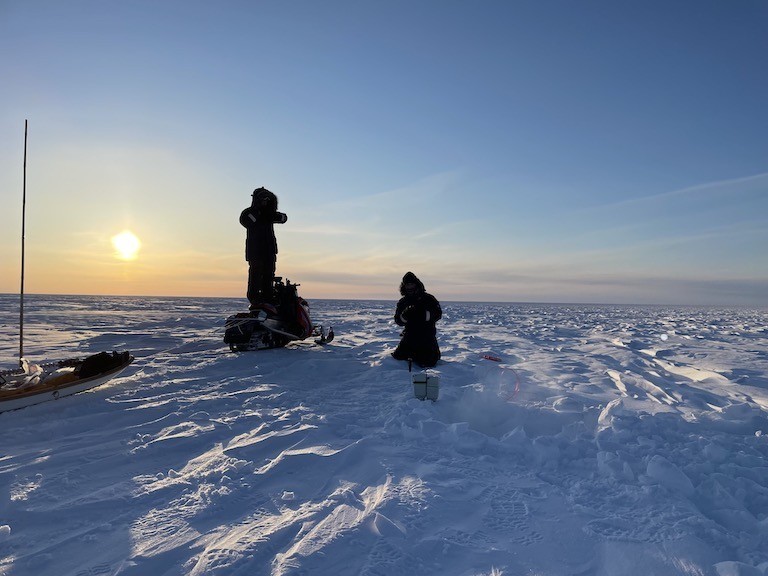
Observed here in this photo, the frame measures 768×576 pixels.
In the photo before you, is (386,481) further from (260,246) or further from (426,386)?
(260,246)

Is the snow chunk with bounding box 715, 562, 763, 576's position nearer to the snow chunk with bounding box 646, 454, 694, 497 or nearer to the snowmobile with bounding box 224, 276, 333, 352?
the snow chunk with bounding box 646, 454, 694, 497

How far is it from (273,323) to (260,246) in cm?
213

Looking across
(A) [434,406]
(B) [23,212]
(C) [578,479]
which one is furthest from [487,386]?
(B) [23,212]

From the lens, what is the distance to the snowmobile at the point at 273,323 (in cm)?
1059

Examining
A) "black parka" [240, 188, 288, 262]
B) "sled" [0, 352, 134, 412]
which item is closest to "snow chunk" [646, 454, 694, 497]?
"sled" [0, 352, 134, 412]

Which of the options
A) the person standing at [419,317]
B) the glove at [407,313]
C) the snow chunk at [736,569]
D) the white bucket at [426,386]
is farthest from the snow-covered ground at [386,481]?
the glove at [407,313]

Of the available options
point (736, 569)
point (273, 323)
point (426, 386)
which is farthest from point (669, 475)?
point (273, 323)

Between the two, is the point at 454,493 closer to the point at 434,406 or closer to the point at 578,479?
the point at 578,479

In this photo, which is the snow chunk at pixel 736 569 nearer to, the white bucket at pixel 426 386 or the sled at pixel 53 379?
the white bucket at pixel 426 386

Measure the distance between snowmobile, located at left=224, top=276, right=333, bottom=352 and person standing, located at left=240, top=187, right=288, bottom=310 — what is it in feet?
1.00

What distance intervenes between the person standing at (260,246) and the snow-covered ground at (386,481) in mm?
4726

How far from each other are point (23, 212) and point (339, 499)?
24.0 ft

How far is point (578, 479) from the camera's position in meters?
3.51

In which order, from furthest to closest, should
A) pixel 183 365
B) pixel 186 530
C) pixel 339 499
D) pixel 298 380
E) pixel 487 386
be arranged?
pixel 183 365
pixel 298 380
pixel 487 386
pixel 339 499
pixel 186 530
